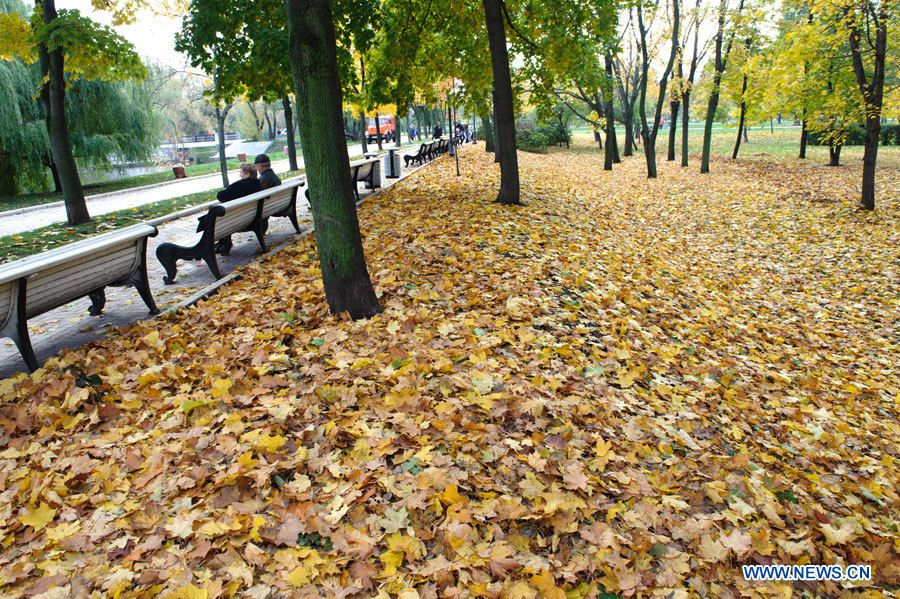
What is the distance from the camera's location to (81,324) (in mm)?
5250

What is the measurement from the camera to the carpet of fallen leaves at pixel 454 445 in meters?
2.33

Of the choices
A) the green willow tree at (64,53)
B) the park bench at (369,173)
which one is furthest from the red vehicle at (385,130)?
the green willow tree at (64,53)

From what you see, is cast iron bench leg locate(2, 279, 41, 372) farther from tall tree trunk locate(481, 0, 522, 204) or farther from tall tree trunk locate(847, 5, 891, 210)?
tall tree trunk locate(847, 5, 891, 210)

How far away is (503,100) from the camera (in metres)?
9.69

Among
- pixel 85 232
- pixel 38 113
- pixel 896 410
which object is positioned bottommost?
pixel 896 410

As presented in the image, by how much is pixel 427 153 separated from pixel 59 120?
14.8 meters

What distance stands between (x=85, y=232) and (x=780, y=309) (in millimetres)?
12535

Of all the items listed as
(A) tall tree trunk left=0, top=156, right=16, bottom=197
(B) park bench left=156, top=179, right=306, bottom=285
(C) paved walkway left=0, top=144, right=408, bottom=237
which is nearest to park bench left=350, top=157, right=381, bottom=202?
(B) park bench left=156, top=179, right=306, bottom=285

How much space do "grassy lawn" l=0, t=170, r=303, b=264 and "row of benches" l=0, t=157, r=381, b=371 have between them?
4.48 m

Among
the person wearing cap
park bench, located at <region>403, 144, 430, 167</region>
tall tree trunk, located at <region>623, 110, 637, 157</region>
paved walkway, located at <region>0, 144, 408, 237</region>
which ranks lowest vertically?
paved walkway, located at <region>0, 144, 408, 237</region>

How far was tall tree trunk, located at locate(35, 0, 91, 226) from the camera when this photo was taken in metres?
10.7

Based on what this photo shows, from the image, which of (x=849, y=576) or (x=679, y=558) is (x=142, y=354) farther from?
(x=849, y=576)

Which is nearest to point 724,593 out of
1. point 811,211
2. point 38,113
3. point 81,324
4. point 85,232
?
point 81,324

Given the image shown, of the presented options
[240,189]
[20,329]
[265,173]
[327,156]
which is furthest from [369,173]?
[20,329]
